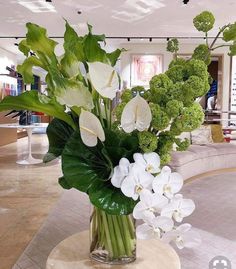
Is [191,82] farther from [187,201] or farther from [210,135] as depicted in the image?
[210,135]

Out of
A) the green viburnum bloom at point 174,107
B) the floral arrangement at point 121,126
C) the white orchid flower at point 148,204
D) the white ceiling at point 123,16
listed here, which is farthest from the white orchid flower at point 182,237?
the white ceiling at point 123,16

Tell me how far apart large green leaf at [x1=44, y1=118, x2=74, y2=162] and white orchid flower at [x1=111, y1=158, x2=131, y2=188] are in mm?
295

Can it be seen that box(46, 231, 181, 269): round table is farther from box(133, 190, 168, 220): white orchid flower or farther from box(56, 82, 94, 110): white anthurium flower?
box(56, 82, 94, 110): white anthurium flower

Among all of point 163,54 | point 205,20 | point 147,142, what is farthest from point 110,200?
point 163,54

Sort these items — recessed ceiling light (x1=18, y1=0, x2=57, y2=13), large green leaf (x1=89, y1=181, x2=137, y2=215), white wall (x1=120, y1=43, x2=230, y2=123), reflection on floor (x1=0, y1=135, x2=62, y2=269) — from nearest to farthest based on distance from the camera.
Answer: large green leaf (x1=89, y1=181, x2=137, y2=215) → reflection on floor (x1=0, y1=135, x2=62, y2=269) → recessed ceiling light (x1=18, y1=0, x2=57, y2=13) → white wall (x1=120, y1=43, x2=230, y2=123)

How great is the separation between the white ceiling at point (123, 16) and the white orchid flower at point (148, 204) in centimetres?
520

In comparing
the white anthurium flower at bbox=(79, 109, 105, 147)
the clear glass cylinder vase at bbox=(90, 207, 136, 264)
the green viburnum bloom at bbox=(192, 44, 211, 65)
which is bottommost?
the clear glass cylinder vase at bbox=(90, 207, 136, 264)

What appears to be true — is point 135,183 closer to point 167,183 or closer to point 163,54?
point 167,183

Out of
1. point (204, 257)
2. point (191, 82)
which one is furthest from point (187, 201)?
point (204, 257)

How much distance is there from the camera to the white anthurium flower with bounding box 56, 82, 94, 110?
0.80 metres

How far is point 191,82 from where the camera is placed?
2.68 feet

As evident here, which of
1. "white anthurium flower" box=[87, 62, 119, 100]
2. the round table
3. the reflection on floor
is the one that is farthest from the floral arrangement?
the reflection on floor

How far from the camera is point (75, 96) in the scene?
2.68 ft

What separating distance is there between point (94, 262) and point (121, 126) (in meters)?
0.52
